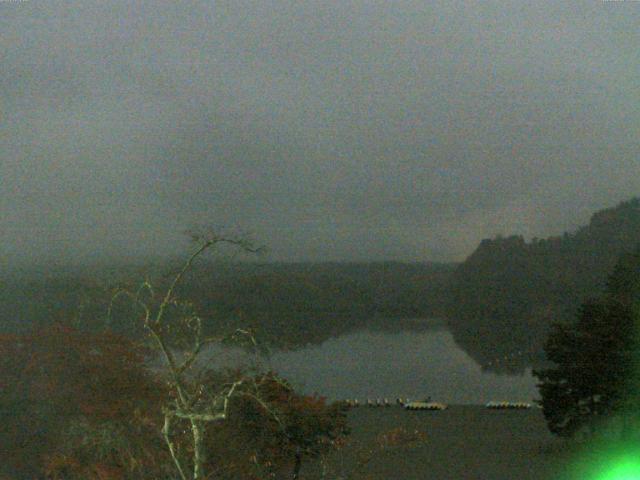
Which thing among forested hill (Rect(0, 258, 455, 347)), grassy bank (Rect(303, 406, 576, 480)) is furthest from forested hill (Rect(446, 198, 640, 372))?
grassy bank (Rect(303, 406, 576, 480))

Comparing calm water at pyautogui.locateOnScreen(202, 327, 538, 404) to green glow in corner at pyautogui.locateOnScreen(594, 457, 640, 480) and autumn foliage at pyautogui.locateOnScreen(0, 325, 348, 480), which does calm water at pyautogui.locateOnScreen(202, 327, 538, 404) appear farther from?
autumn foliage at pyautogui.locateOnScreen(0, 325, 348, 480)

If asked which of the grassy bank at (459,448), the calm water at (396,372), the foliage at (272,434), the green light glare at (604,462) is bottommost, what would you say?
the calm water at (396,372)

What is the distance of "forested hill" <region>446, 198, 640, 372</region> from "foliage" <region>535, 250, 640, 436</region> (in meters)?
42.9

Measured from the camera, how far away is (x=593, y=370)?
1287cm

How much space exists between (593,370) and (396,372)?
2699 cm

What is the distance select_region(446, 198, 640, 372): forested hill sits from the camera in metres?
59.0

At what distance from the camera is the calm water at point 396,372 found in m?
30.4

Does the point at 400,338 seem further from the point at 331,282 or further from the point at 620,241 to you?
the point at 620,241

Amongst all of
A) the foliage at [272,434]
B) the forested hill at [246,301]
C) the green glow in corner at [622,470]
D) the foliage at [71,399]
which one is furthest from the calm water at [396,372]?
the foliage at [71,399]

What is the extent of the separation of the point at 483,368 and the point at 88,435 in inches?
1520

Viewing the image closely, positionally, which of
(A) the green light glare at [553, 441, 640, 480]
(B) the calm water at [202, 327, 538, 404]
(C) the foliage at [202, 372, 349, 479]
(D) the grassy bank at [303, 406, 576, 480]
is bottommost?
(B) the calm water at [202, 327, 538, 404]

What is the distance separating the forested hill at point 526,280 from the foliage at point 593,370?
42.9 metres

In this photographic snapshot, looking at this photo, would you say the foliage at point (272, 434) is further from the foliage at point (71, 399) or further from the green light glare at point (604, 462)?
the green light glare at point (604, 462)

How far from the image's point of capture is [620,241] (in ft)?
207
